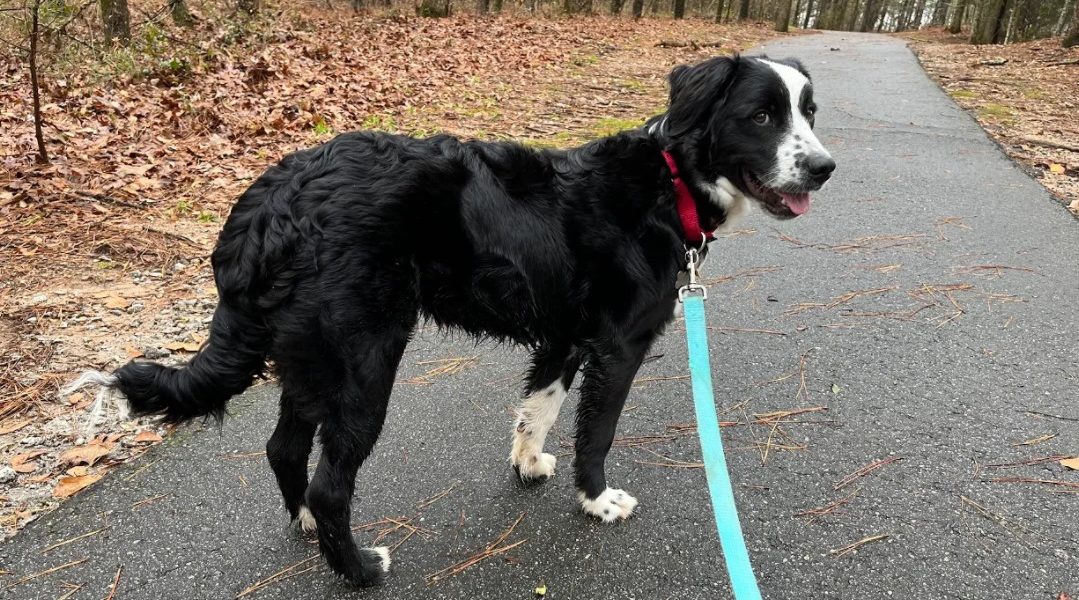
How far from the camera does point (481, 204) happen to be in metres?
2.51

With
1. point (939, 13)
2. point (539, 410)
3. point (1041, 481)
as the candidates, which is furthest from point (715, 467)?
point (939, 13)

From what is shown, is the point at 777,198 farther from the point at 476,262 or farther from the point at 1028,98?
the point at 1028,98

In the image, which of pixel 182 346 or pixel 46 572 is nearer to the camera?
pixel 46 572

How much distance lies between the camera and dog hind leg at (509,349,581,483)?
9.92ft

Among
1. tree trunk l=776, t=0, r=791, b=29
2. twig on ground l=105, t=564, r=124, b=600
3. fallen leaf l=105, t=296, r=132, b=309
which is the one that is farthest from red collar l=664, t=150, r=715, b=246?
tree trunk l=776, t=0, r=791, b=29

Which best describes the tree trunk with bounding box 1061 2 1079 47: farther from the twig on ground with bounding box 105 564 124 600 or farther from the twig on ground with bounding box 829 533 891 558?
the twig on ground with bounding box 105 564 124 600

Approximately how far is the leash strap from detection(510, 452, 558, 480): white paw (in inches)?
42.7

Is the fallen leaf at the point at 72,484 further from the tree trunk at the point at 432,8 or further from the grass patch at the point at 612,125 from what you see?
the tree trunk at the point at 432,8

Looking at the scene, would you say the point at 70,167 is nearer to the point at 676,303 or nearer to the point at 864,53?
the point at 676,303

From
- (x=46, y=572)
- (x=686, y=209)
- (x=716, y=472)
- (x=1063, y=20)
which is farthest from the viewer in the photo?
(x=1063, y=20)

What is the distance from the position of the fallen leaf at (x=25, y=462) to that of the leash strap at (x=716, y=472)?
9.18 ft

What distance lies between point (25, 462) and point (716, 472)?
2.88 meters

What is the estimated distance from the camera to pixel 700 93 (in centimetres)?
280

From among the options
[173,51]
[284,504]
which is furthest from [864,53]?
[284,504]
